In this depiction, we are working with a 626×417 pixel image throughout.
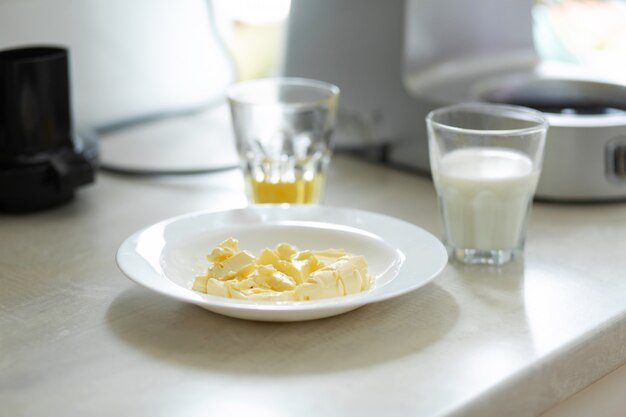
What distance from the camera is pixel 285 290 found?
2.46 feet

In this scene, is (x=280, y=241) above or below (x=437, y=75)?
below

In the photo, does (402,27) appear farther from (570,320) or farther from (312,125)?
(570,320)

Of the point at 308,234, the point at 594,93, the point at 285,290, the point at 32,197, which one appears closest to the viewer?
the point at 285,290

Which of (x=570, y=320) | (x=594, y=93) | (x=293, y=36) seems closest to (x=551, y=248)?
(x=570, y=320)

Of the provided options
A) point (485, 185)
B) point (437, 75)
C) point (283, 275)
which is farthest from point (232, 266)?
point (437, 75)

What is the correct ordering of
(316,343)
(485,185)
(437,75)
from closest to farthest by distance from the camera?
(316,343), (485,185), (437,75)

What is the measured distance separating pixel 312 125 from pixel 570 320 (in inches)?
14.8

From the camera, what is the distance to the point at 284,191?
1019mm

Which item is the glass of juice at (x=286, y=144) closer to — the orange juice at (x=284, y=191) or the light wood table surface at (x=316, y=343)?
the orange juice at (x=284, y=191)

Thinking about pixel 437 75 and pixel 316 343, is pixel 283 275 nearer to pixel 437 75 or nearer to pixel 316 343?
pixel 316 343

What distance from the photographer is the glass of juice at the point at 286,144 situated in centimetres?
102

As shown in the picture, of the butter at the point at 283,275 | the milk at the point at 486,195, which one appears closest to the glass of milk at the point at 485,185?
the milk at the point at 486,195

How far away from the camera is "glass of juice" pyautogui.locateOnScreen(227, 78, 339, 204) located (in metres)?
1.02

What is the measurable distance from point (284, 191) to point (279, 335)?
30 cm
